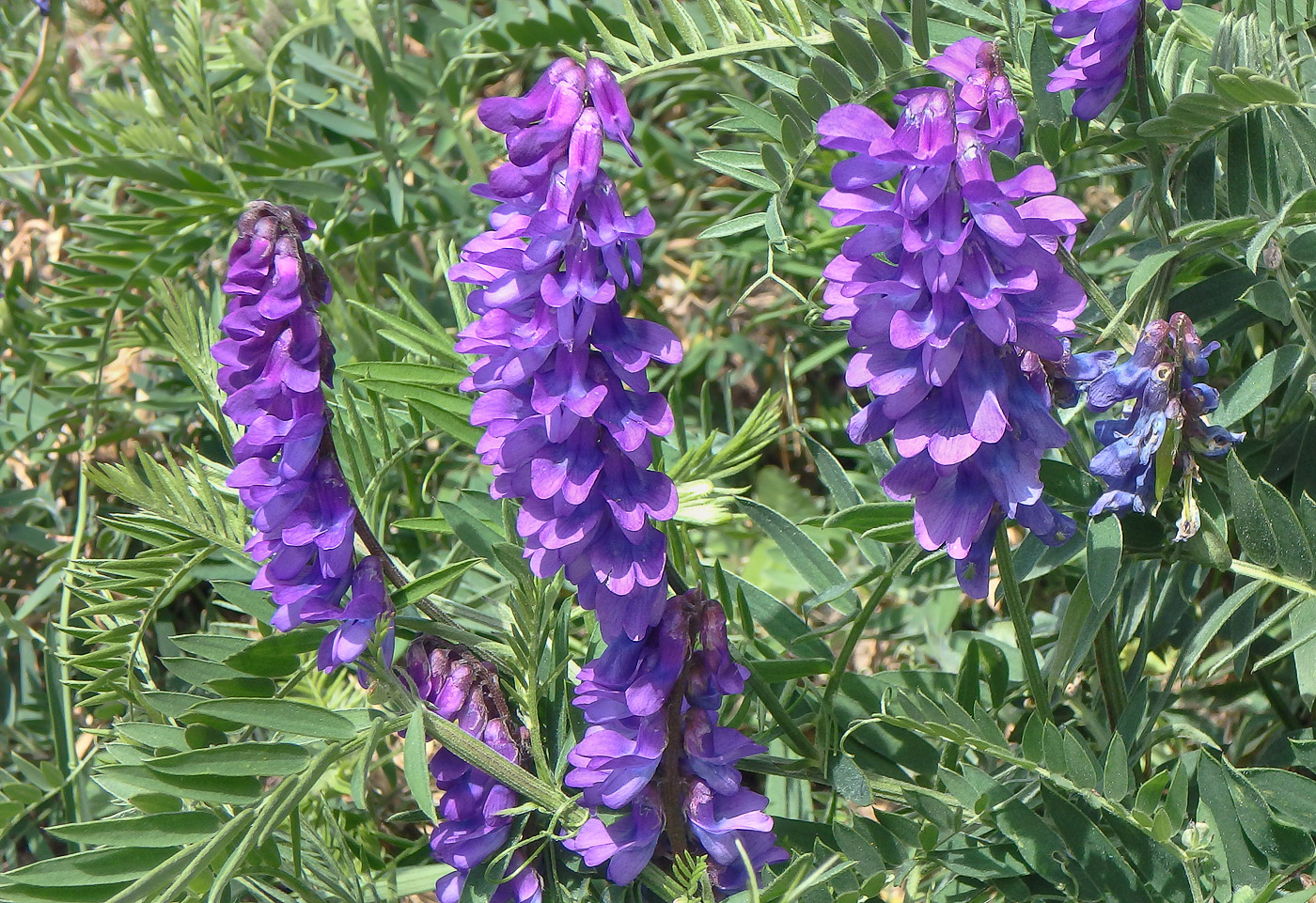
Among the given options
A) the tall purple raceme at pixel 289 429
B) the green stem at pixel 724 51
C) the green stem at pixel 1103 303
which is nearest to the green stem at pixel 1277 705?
the green stem at pixel 1103 303

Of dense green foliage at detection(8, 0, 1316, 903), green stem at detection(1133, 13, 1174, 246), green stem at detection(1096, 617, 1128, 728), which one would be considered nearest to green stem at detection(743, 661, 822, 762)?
dense green foliage at detection(8, 0, 1316, 903)

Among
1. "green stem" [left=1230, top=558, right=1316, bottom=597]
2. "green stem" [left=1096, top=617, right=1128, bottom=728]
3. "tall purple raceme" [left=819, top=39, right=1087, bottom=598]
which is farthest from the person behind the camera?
"green stem" [left=1096, top=617, right=1128, bottom=728]

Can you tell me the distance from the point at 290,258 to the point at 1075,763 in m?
0.82

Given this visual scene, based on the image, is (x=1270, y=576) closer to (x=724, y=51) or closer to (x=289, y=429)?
(x=724, y=51)

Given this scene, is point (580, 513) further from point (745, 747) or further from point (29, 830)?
point (29, 830)

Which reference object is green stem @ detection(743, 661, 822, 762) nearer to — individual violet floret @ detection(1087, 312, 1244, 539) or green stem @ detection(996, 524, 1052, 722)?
green stem @ detection(996, 524, 1052, 722)

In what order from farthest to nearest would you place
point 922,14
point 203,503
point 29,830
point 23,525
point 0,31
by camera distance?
point 0,31 < point 23,525 < point 29,830 < point 203,503 < point 922,14

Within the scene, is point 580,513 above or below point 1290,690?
above

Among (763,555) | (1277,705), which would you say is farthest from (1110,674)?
(763,555)

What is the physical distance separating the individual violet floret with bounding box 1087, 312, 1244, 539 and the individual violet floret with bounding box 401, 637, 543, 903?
1.96 ft

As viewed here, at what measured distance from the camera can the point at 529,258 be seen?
0.98m

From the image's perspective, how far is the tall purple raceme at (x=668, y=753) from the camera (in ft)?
3.62

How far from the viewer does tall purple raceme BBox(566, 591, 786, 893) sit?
1.10 m

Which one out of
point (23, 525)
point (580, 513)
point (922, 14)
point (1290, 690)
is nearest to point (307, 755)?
point (580, 513)
